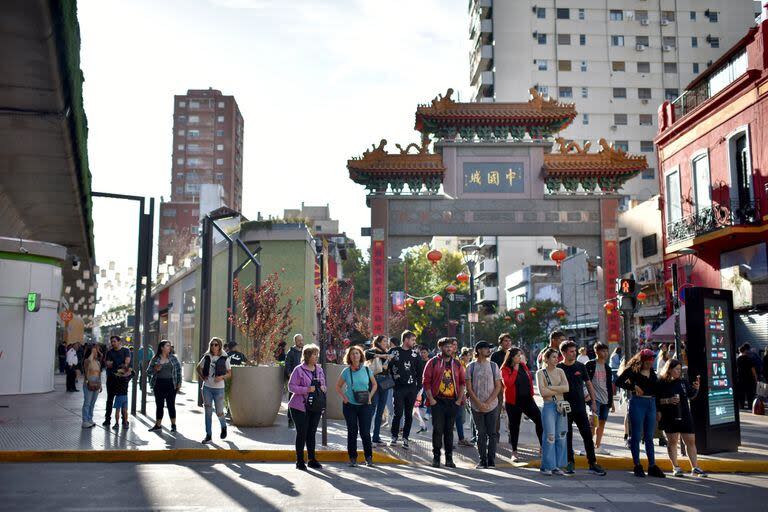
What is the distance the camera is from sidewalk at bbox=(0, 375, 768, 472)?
38.7ft

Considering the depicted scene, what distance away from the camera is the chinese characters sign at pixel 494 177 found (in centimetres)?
3073

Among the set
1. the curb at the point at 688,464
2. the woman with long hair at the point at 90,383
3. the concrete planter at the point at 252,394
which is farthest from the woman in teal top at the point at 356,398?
the woman with long hair at the point at 90,383

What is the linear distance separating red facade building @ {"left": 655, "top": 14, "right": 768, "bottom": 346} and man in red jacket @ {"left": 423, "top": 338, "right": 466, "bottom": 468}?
613 inches

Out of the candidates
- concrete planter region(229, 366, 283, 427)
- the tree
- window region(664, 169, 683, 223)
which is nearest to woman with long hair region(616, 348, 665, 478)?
concrete planter region(229, 366, 283, 427)

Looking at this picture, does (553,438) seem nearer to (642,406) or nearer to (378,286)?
(642,406)

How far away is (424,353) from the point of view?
590 inches

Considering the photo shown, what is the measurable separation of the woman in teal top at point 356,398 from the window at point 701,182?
63.1ft

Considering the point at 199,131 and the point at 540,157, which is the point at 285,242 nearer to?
the point at 540,157

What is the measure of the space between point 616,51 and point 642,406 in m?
67.0

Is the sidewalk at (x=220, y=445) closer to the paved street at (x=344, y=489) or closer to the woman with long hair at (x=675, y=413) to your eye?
the paved street at (x=344, y=489)

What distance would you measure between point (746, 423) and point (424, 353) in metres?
7.94

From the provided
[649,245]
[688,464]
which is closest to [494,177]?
[649,245]

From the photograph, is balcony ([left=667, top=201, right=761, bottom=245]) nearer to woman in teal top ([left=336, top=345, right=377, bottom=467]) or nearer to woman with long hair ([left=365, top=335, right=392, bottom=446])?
woman with long hair ([left=365, top=335, right=392, bottom=446])

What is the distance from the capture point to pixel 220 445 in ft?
41.9
